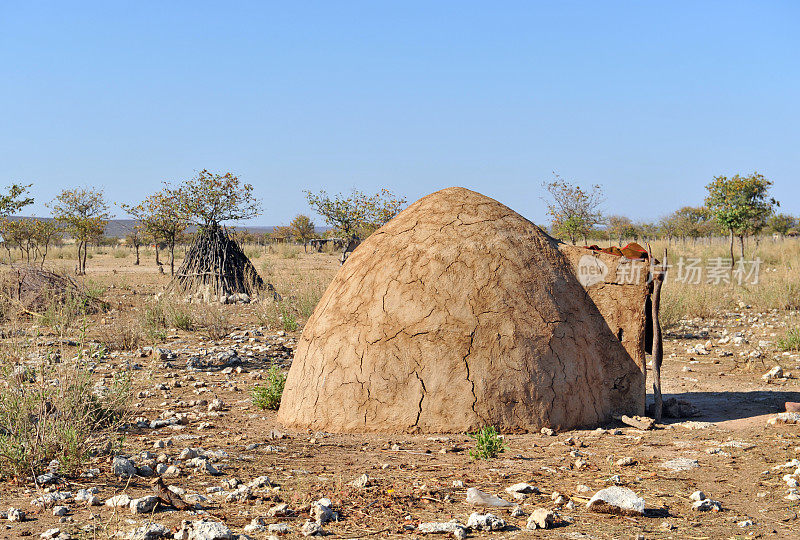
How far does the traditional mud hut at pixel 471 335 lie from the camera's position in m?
5.68

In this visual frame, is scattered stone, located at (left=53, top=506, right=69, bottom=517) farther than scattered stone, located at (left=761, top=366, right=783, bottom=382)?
No

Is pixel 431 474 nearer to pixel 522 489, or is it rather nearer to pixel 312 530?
pixel 522 489

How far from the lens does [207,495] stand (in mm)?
4465

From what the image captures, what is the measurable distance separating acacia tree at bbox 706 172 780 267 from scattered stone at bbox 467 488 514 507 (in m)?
23.7

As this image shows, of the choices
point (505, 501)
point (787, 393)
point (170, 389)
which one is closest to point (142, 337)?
point (170, 389)

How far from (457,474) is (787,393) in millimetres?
5085

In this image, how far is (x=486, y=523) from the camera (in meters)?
3.84

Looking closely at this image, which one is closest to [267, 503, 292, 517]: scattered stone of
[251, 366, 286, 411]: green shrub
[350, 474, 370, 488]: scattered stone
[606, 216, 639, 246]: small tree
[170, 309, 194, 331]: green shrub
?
[350, 474, 370, 488]: scattered stone

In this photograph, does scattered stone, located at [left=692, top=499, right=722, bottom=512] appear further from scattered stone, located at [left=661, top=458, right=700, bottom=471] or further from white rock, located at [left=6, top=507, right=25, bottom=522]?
white rock, located at [left=6, top=507, right=25, bottom=522]

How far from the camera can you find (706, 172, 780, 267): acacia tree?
82.1 feet

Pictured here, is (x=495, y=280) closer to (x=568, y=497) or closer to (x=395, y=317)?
(x=395, y=317)

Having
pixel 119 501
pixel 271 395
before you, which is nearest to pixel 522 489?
pixel 119 501

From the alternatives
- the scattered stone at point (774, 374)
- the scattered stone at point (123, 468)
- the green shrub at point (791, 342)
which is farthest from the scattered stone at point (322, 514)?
the green shrub at point (791, 342)

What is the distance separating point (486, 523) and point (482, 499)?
403 millimetres
